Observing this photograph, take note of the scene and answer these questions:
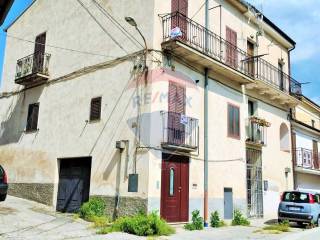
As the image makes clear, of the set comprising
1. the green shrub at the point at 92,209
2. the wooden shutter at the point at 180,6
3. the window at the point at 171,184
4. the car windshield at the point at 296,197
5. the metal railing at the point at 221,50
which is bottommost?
the green shrub at the point at 92,209

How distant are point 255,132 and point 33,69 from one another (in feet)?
36.7

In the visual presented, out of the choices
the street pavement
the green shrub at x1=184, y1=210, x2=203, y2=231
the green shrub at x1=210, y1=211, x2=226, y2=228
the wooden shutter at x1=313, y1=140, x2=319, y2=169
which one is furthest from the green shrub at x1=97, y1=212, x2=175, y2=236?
the wooden shutter at x1=313, y1=140, x2=319, y2=169

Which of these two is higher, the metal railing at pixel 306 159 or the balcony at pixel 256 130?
the balcony at pixel 256 130

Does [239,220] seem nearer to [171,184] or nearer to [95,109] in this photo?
[171,184]

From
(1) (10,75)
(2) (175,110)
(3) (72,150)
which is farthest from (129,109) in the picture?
(1) (10,75)

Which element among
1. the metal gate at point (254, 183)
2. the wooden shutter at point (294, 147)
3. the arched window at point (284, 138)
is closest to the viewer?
the metal gate at point (254, 183)

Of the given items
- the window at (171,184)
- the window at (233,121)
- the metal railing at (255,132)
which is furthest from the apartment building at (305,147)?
the window at (171,184)

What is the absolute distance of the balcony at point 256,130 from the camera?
65.1 feet

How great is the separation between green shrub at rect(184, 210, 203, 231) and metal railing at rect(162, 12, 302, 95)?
247 inches

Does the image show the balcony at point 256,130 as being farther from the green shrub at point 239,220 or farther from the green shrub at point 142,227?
the green shrub at point 142,227

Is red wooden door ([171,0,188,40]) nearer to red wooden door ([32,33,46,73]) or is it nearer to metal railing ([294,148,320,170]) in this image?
red wooden door ([32,33,46,73])

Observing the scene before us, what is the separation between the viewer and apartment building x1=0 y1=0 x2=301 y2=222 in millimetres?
14789

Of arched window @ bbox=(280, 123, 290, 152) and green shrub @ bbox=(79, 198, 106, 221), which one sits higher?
arched window @ bbox=(280, 123, 290, 152)

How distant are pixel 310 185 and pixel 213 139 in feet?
41.8
